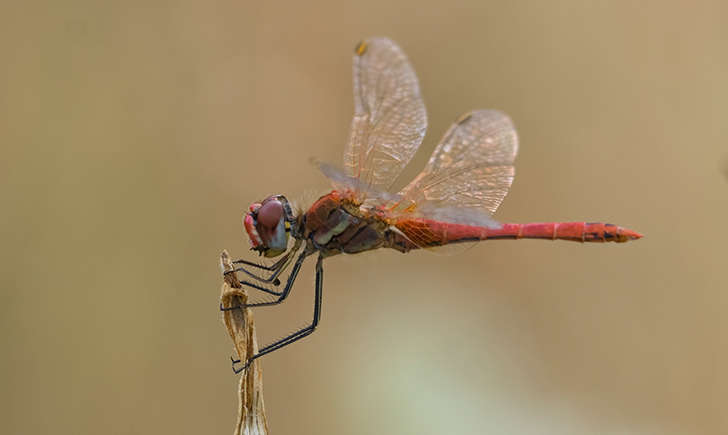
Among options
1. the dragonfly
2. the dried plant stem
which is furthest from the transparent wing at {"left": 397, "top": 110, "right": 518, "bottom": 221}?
the dried plant stem

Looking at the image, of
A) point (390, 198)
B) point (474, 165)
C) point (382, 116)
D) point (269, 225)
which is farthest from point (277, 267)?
point (474, 165)

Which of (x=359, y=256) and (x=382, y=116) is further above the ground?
(x=382, y=116)

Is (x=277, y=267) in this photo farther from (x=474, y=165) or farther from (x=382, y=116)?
(x=474, y=165)

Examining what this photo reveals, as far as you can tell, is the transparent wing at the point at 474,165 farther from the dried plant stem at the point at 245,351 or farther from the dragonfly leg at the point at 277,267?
the dried plant stem at the point at 245,351

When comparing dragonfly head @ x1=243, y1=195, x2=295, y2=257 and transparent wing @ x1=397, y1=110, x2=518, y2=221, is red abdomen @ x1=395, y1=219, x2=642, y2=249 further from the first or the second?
dragonfly head @ x1=243, y1=195, x2=295, y2=257

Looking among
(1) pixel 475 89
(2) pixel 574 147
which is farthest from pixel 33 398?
(2) pixel 574 147

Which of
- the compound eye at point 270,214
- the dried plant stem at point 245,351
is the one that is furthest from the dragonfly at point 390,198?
the dried plant stem at point 245,351
